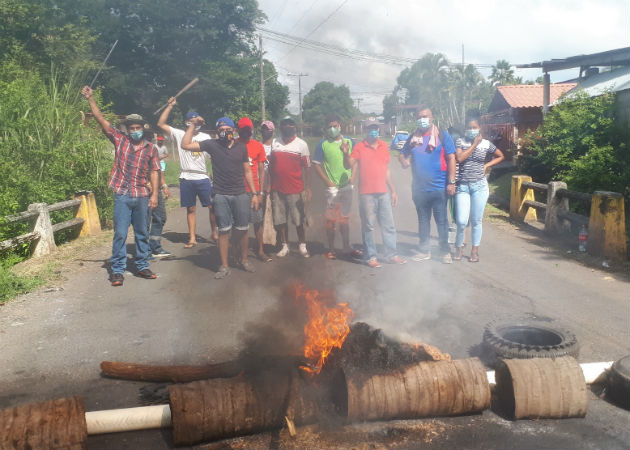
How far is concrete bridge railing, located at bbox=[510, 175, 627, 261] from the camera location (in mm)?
7914

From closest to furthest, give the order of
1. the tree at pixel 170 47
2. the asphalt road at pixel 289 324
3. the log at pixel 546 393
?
the asphalt road at pixel 289 324 < the log at pixel 546 393 < the tree at pixel 170 47

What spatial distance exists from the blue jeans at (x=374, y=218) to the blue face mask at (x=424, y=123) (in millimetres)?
1114

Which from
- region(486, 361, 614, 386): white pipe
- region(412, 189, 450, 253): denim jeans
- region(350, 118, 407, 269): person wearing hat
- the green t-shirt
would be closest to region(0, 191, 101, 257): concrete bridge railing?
the green t-shirt

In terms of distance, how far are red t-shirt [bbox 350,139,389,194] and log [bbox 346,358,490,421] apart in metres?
4.24

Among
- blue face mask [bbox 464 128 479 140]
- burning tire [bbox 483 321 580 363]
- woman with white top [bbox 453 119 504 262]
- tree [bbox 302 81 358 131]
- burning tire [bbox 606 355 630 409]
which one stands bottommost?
burning tire [bbox 606 355 630 409]

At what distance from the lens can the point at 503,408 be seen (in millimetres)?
3861

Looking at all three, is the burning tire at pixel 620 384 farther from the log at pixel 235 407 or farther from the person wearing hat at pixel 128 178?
the person wearing hat at pixel 128 178

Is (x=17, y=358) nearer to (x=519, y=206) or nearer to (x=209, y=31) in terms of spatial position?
(x=519, y=206)

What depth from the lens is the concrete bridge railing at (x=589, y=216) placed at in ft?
26.0

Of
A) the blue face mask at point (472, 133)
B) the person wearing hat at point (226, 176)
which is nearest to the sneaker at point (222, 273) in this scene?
the person wearing hat at point (226, 176)

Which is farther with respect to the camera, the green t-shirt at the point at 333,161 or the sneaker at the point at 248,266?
the green t-shirt at the point at 333,161

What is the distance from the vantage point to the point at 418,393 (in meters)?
3.71

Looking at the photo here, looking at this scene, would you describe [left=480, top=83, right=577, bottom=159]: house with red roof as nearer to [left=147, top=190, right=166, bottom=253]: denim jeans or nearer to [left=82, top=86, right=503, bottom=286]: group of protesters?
[left=82, top=86, right=503, bottom=286]: group of protesters

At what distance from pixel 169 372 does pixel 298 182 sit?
172 inches
